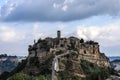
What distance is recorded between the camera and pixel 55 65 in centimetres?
4112
